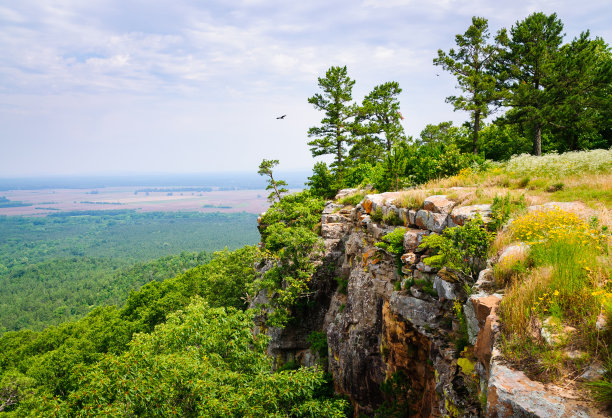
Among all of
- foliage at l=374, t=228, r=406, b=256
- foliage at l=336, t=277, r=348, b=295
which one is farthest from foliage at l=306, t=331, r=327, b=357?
foliage at l=374, t=228, r=406, b=256

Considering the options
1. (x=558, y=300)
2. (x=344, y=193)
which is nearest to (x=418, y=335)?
(x=558, y=300)

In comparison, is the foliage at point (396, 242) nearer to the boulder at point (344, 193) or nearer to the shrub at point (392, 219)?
the shrub at point (392, 219)

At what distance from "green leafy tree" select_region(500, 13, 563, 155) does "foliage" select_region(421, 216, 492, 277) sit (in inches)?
619

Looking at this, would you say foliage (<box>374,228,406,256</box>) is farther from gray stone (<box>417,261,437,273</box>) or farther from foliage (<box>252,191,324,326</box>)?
foliage (<box>252,191,324,326</box>)

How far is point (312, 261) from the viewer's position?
1841 centimetres

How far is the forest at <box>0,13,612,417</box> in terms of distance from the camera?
9477 millimetres

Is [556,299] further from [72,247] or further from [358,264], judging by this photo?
[72,247]

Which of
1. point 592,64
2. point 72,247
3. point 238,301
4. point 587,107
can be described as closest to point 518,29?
point 592,64

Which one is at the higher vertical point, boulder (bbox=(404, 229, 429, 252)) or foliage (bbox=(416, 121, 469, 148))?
foliage (bbox=(416, 121, 469, 148))

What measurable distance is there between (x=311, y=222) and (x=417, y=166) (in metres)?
7.10

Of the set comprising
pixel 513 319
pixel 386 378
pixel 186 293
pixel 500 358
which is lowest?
pixel 186 293

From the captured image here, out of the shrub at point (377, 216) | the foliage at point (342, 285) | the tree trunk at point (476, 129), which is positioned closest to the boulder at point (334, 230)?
the foliage at point (342, 285)

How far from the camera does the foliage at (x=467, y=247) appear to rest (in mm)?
7676

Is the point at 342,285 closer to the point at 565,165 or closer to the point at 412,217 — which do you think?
the point at 412,217
